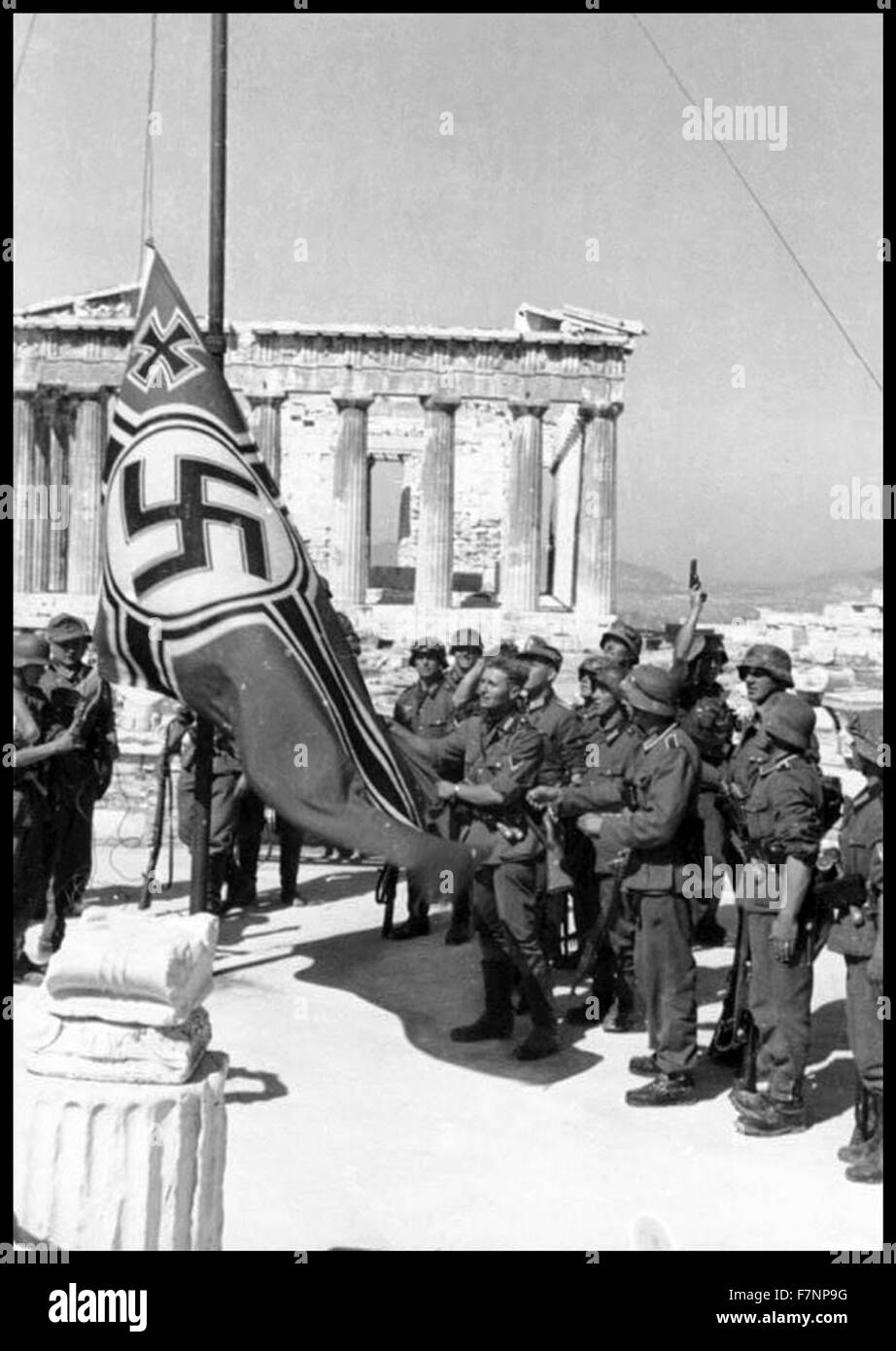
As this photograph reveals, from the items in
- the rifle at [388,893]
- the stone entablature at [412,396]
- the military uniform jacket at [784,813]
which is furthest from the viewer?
the stone entablature at [412,396]

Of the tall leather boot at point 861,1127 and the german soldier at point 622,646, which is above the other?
the german soldier at point 622,646

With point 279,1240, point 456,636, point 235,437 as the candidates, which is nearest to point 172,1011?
point 279,1240

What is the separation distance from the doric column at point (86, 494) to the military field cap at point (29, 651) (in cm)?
2577

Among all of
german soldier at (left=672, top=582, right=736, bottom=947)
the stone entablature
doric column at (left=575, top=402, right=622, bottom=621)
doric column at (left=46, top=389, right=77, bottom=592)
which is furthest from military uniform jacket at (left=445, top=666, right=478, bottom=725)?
doric column at (left=46, top=389, right=77, bottom=592)

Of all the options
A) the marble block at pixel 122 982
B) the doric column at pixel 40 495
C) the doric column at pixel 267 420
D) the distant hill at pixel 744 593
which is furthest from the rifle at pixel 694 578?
the distant hill at pixel 744 593

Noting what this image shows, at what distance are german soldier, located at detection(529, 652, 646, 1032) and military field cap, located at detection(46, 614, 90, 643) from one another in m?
3.26

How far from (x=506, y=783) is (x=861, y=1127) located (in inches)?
87.1

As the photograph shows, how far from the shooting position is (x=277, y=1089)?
6.22m

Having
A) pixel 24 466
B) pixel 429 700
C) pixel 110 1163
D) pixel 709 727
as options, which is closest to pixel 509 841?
pixel 709 727

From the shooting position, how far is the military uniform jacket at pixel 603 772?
723cm

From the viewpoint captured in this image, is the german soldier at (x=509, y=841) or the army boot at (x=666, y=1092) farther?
the german soldier at (x=509, y=841)

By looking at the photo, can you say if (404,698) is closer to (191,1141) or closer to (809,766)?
(809,766)

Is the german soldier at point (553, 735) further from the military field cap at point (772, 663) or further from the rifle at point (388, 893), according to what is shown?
the military field cap at point (772, 663)

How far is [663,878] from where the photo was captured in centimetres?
637
